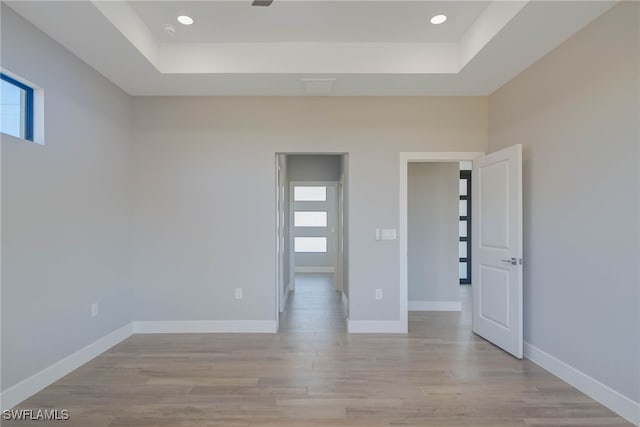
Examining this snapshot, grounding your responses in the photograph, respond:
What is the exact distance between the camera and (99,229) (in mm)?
3285

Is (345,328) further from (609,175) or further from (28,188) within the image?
(28,188)

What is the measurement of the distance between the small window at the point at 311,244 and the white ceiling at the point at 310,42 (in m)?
5.49

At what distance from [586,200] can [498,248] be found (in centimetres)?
98

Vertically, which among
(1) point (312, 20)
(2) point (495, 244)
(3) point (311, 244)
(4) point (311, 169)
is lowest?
(3) point (311, 244)

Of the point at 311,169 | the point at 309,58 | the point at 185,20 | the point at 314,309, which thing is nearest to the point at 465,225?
the point at 311,169

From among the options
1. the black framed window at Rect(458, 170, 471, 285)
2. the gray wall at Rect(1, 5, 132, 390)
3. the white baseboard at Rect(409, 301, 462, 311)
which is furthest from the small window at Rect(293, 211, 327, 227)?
the gray wall at Rect(1, 5, 132, 390)

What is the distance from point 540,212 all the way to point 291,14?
2.81 m

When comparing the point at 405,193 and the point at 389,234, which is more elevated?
the point at 405,193

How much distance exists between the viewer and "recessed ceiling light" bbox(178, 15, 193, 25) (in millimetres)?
2820

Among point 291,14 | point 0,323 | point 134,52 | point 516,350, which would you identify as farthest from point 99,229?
point 516,350

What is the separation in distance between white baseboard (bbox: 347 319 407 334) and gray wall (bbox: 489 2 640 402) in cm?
128

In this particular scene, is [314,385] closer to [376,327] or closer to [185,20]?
[376,327]

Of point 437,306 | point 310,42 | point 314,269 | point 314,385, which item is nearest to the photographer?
point 314,385

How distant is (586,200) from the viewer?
2.53m
